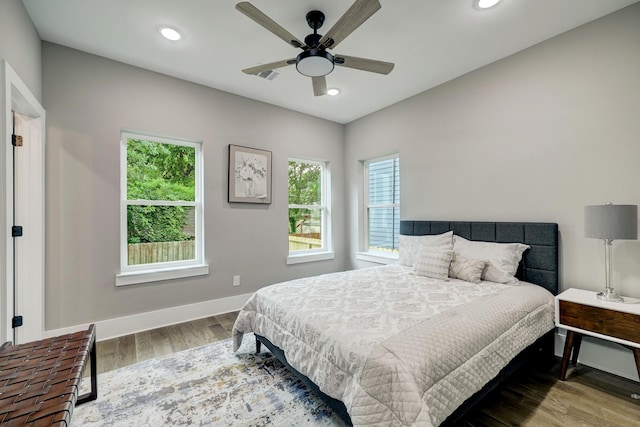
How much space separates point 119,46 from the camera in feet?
8.71

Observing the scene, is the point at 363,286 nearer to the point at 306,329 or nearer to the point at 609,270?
the point at 306,329

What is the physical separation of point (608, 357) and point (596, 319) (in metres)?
0.58

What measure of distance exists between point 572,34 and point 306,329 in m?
3.26

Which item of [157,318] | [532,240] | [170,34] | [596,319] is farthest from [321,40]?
[157,318]

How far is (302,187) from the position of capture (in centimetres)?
448

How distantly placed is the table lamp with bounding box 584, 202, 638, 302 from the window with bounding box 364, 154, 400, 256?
2224 mm

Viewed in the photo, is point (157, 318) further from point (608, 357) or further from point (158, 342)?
point (608, 357)

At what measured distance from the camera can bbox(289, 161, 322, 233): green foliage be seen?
14.3 ft

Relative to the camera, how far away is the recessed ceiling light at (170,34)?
7.86 ft

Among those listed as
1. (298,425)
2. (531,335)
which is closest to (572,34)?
(531,335)

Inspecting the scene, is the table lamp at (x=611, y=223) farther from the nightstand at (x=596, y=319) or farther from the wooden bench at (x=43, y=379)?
the wooden bench at (x=43, y=379)

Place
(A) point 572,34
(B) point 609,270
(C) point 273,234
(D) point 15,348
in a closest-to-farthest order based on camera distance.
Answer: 1. (D) point 15,348
2. (B) point 609,270
3. (A) point 572,34
4. (C) point 273,234

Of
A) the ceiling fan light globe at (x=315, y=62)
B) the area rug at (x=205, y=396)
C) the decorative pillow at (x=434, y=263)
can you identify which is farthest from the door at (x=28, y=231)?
the decorative pillow at (x=434, y=263)

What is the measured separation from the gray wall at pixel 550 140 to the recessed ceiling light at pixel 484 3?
2.99ft
